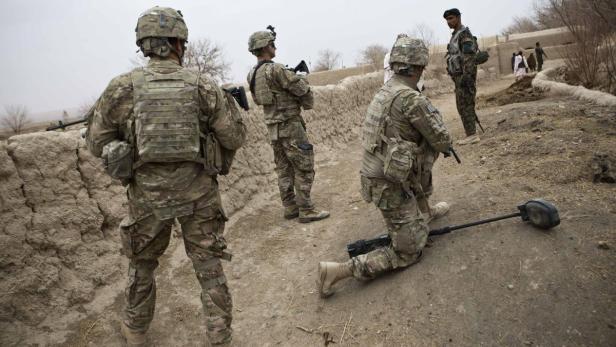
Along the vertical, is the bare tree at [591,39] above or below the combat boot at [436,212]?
above

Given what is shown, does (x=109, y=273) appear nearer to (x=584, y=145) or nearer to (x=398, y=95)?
(x=398, y=95)

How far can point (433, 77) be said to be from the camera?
1478 centimetres

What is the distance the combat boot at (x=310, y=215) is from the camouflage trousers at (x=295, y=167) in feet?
0.15

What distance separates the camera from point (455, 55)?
565cm

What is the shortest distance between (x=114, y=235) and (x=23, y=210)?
0.75m

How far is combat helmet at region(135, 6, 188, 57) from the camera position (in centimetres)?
243

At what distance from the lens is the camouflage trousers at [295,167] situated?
455cm

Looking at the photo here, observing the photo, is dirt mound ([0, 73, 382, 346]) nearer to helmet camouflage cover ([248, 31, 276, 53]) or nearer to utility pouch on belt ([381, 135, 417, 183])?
helmet camouflage cover ([248, 31, 276, 53])

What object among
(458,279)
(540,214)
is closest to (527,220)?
(540,214)

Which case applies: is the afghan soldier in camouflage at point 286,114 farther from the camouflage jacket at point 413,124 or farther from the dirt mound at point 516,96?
the dirt mound at point 516,96

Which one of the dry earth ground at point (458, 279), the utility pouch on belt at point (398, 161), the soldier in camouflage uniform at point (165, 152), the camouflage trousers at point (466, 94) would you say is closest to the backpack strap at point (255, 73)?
the dry earth ground at point (458, 279)

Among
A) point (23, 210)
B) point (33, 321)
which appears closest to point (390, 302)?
point (33, 321)

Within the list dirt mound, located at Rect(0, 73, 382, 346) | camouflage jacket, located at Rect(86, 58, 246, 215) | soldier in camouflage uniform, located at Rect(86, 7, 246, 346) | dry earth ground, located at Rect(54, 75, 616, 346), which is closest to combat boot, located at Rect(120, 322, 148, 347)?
soldier in camouflage uniform, located at Rect(86, 7, 246, 346)

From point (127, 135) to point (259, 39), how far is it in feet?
7.52
